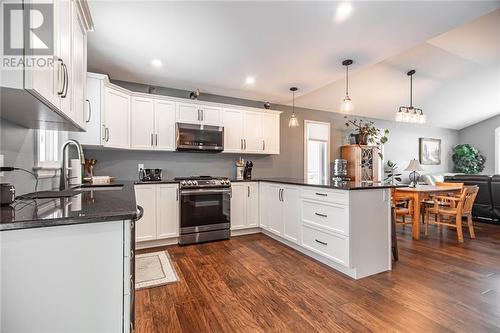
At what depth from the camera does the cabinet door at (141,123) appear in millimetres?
3584

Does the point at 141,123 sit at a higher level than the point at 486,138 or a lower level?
lower

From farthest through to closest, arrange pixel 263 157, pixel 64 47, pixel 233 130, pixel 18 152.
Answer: pixel 263 157 < pixel 233 130 < pixel 18 152 < pixel 64 47

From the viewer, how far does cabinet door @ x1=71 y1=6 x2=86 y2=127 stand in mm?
1550

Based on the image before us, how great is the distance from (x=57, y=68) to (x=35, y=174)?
109cm

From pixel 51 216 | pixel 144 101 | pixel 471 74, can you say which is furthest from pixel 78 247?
pixel 471 74

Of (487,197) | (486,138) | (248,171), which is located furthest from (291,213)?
Result: (486,138)

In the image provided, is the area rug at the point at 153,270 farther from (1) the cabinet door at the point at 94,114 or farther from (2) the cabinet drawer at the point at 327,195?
(2) the cabinet drawer at the point at 327,195

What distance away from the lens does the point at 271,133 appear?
4.68 metres

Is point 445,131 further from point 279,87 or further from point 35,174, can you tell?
point 35,174

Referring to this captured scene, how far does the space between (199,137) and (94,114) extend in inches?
56.8

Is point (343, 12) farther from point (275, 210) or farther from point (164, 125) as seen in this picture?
point (164, 125)

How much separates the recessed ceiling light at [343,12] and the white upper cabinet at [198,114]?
7.74ft

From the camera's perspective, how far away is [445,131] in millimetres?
8188

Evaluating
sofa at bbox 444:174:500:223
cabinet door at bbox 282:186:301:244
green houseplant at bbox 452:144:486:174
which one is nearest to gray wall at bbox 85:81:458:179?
green houseplant at bbox 452:144:486:174
